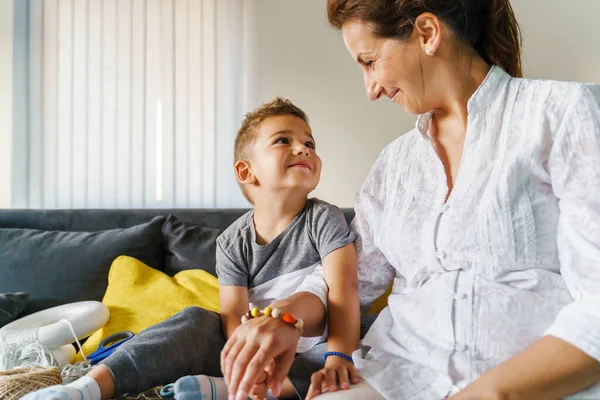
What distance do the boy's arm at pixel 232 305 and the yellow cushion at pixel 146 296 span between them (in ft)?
1.04

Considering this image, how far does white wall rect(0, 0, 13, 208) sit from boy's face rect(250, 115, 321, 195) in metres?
1.79

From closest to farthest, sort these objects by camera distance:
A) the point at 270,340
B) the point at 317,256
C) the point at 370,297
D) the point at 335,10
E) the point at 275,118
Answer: the point at 270,340
the point at 335,10
the point at 370,297
the point at 317,256
the point at 275,118

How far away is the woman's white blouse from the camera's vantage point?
3.05ft

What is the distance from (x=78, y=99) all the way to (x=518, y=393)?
105 inches

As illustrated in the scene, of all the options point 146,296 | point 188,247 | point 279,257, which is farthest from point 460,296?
point 188,247

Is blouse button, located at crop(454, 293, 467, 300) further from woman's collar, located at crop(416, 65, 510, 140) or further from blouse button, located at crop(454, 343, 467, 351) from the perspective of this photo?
woman's collar, located at crop(416, 65, 510, 140)

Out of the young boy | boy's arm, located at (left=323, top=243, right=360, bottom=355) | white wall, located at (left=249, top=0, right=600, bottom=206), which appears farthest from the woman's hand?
white wall, located at (left=249, top=0, right=600, bottom=206)

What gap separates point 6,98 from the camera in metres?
2.95

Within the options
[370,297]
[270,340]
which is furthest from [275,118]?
[270,340]

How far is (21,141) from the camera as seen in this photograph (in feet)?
9.70

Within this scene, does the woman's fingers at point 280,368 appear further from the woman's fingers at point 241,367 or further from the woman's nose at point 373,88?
the woman's nose at point 373,88

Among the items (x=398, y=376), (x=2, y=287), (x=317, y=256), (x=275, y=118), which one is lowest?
(x=2, y=287)

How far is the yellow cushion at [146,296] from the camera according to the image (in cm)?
188

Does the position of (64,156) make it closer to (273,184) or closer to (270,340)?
(273,184)
